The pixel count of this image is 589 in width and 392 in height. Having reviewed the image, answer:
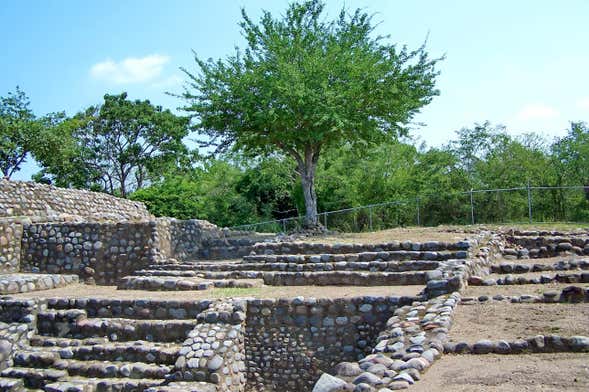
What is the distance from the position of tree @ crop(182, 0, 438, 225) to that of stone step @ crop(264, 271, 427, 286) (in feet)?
16.6

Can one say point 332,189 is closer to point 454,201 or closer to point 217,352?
point 454,201

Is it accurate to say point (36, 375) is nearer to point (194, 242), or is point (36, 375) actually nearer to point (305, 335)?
point (305, 335)

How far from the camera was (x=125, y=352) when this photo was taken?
10141mm

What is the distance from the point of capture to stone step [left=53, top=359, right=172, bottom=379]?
31.1 feet

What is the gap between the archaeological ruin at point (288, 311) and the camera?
714 cm

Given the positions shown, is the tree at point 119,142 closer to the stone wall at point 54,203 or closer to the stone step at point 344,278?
the stone wall at point 54,203

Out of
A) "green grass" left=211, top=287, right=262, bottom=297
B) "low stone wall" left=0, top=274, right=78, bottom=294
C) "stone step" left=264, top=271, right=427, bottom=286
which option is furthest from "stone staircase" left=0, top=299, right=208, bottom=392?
"stone step" left=264, top=271, right=427, bottom=286

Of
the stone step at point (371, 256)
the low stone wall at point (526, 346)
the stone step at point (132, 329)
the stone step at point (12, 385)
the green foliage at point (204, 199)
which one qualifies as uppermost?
the green foliage at point (204, 199)

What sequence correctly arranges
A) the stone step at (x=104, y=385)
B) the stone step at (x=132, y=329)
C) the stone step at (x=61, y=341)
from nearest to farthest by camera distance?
1. the stone step at (x=104, y=385)
2. the stone step at (x=132, y=329)
3. the stone step at (x=61, y=341)

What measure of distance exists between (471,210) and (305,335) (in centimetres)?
1083

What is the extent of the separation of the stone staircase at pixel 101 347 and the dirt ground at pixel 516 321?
4.61m

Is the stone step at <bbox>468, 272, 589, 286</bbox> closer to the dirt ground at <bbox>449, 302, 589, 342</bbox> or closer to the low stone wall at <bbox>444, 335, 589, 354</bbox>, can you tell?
the dirt ground at <bbox>449, 302, 589, 342</bbox>

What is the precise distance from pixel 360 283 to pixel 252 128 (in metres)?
7.63

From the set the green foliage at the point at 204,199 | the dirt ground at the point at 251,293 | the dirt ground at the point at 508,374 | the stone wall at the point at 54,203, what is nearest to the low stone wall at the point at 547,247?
the dirt ground at the point at 251,293
